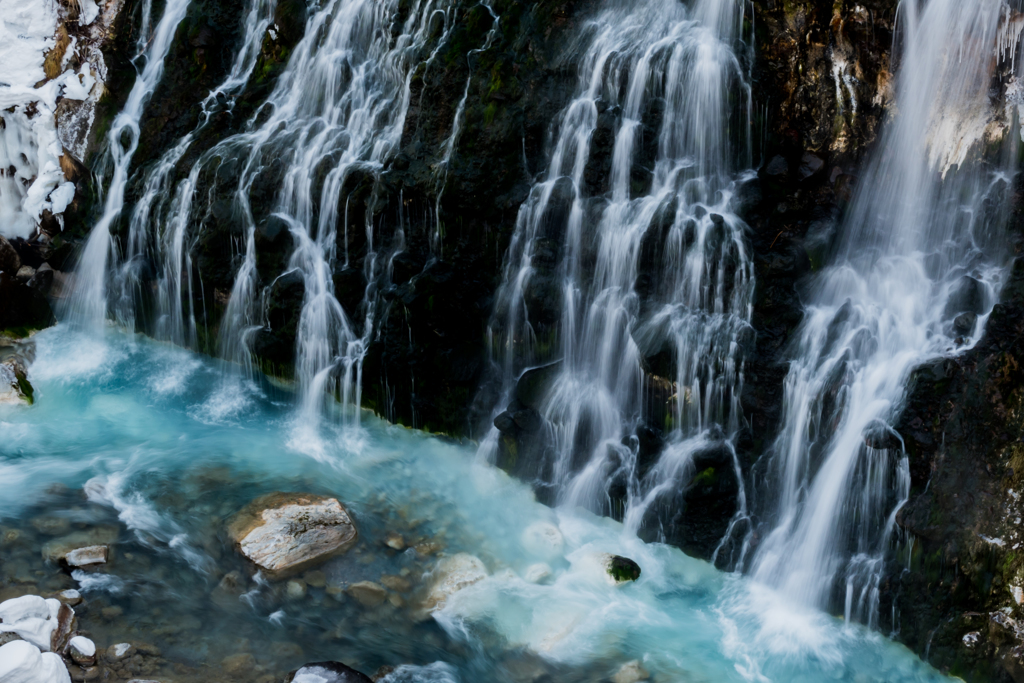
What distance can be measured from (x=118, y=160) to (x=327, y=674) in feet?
28.3

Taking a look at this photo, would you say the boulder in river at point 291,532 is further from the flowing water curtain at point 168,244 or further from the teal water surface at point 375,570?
the flowing water curtain at point 168,244

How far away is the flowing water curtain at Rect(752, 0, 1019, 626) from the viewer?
645cm

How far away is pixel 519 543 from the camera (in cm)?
752

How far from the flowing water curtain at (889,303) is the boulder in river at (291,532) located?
3750 millimetres

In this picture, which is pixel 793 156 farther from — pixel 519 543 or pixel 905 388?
pixel 519 543

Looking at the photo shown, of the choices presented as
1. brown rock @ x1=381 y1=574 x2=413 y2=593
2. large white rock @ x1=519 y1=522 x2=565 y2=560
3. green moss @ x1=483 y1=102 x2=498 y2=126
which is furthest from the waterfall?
large white rock @ x1=519 y1=522 x2=565 y2=560

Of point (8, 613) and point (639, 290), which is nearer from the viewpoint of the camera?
point (8, 613)

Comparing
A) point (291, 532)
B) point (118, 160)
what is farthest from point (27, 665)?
point (118, 160)

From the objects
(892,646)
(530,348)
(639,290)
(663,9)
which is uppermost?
(663,9)

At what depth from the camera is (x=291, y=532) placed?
23.5 feet

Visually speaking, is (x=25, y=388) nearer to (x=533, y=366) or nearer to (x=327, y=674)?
(x=533, y=366)

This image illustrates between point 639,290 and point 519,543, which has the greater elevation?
point 639,290

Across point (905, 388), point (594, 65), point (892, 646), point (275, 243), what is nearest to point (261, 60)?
point (275, 243)

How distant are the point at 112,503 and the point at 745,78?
717 cm
